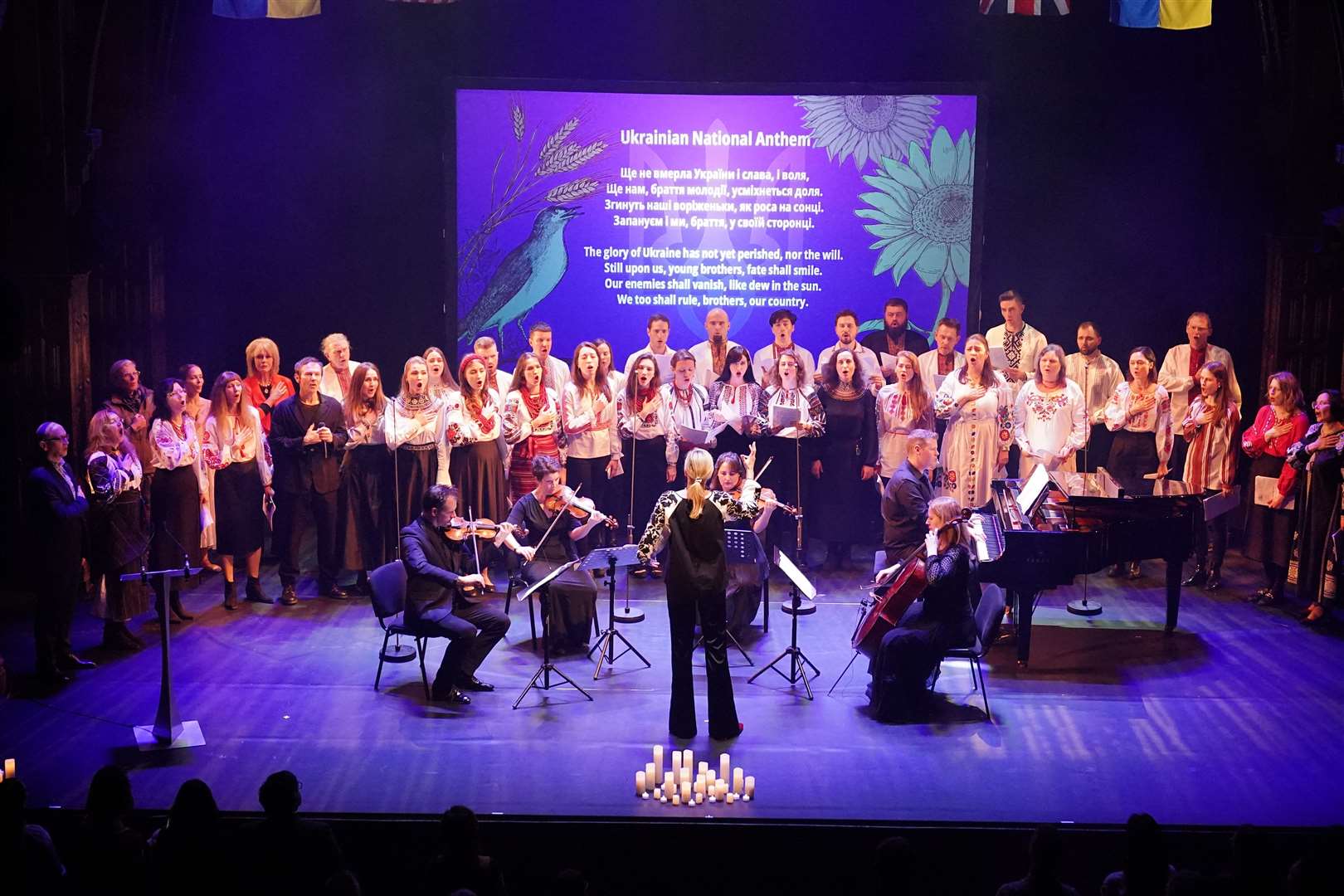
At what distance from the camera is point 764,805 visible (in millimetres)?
6473

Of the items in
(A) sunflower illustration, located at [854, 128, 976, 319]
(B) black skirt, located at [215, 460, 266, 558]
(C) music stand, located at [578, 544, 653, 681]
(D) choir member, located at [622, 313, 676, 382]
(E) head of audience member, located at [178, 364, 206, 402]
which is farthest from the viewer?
(A) sunflower illustration, located at [854, 128, 976, 319]

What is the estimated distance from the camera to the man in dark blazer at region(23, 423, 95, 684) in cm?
Answer: 814

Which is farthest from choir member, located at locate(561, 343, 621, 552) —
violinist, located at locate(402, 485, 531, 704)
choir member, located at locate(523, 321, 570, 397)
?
violinist, located at locate(402, 485, 531, 704)

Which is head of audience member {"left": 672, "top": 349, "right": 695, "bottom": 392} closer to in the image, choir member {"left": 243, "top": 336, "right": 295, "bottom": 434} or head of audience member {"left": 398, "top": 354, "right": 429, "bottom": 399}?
head of audience member {"left": 398, "top": 354, "right": 429, "bottom": 399}

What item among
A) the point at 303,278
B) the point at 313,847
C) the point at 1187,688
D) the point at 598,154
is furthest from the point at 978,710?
the point at 303,278

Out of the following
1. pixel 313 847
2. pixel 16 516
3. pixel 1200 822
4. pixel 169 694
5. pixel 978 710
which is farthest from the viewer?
pixel 16 516

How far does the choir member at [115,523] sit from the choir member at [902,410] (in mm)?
5696

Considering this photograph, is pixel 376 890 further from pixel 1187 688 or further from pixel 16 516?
pixel 16 516

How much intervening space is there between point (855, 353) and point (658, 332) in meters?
1.71

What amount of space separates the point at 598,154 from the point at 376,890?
7.61m

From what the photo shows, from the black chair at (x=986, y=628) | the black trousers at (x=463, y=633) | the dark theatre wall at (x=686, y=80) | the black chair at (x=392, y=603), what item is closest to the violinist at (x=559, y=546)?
the black trousers at (x=463, y=633)

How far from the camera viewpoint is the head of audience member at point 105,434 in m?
8.70

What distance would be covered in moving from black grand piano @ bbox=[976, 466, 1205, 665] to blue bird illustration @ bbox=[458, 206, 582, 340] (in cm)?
477

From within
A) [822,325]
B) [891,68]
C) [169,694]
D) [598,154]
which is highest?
[891,68]
